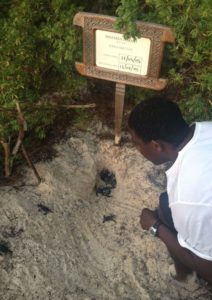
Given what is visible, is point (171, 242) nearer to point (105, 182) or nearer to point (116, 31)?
point (105, 182)

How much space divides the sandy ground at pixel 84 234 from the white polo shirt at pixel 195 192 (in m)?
0.58

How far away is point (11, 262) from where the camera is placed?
2230mm

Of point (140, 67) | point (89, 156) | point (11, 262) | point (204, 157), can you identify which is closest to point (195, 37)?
point (140, 67)

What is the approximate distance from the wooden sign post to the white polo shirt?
59 centimetres

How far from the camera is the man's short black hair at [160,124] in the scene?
1.91m

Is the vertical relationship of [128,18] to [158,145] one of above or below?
above

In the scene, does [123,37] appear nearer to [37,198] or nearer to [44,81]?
[44,81]

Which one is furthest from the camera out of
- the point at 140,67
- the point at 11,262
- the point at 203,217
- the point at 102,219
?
the point at 102,219

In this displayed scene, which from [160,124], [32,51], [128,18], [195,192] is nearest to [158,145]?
[160,124]

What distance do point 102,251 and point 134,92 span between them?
43.7 inches

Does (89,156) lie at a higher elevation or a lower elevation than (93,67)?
lower

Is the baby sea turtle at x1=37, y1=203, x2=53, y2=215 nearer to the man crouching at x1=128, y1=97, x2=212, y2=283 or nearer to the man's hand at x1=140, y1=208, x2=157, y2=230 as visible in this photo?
the man's hand at x1=140, y1=208, x2=157, y2=230

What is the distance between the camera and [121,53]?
2.37 metres

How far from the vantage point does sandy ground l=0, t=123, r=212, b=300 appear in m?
2.23
